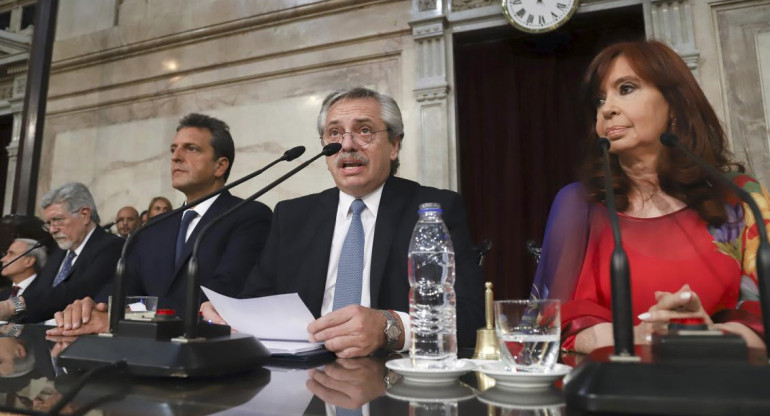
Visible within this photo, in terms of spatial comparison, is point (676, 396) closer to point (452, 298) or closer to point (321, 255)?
point (452, 298)

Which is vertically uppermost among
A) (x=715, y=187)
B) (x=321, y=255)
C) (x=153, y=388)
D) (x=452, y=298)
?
(x=715, y=187)

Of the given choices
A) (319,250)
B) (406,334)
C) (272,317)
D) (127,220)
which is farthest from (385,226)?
(127,220)

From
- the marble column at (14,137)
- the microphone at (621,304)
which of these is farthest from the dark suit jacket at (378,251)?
the marble column at (14,137)

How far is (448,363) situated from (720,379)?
38 cm

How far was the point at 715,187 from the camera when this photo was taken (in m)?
1.31

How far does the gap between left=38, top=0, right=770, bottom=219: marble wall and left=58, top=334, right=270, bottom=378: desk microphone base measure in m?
3.21

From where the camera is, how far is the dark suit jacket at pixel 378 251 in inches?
59.6

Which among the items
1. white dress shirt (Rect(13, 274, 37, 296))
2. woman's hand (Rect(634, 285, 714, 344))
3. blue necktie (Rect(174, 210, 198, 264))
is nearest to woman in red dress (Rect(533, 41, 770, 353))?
woman's hand (Rect(634, 285, 714, 344))

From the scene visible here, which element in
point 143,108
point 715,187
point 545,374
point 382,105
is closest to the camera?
point 545,374

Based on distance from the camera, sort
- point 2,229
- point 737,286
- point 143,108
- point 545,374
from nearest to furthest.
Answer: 1. point 545,374
2. point 737,286
3. point 2,229
4. point 143,108

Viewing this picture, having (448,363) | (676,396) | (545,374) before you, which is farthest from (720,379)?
(448,363)

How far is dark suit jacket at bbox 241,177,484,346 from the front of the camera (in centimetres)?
151

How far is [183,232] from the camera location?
7.18 ft

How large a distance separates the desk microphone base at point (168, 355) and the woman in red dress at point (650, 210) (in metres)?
0.71
